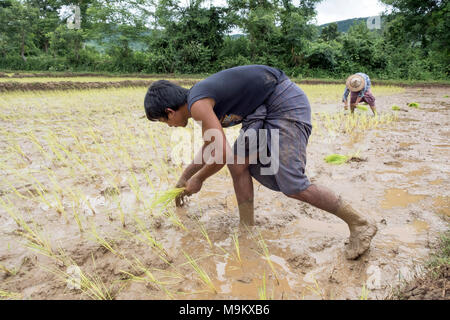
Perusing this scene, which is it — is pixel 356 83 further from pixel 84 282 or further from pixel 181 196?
pixel 84 282

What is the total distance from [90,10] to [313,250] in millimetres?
25151

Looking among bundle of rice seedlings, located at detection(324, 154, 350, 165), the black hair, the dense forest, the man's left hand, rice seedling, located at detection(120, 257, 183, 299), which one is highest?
the dense forest

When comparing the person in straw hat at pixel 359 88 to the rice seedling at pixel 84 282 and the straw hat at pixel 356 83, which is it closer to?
the straw hat at pixel 356 83

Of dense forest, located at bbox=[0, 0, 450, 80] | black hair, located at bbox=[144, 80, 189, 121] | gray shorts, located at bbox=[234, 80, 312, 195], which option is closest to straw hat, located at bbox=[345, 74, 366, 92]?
gray shorts, located at bbox=[234, 80, 312, 195]

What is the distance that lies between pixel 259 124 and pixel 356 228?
773mm

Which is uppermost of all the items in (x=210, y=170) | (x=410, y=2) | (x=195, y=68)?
(x=410, y=2)

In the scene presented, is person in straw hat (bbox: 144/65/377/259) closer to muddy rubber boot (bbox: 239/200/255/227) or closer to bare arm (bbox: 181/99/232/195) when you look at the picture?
bare arm (bbox: 181/99/232/195)

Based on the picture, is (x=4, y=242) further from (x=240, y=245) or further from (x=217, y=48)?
(x=217, y=48)

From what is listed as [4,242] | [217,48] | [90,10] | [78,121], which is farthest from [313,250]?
[90,10]

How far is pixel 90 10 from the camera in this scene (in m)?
21.5

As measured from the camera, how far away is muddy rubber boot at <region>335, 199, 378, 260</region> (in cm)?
152

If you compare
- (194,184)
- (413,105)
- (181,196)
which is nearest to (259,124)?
(194,184)

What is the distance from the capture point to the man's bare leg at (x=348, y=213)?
1.53 m
